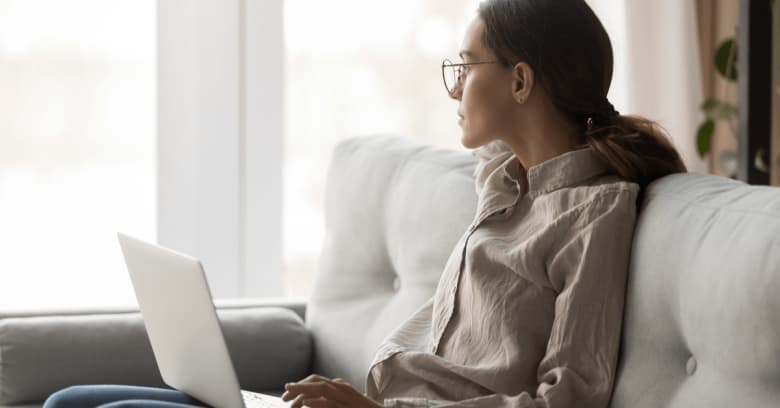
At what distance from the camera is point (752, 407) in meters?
1.08

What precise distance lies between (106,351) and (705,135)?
192 cm

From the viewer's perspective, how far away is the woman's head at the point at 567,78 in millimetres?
1406

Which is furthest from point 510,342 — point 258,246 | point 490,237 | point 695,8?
point 695,8

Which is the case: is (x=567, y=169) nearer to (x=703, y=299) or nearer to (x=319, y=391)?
(x=703, y=299)

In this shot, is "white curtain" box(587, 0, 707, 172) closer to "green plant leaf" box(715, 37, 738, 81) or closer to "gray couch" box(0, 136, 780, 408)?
"green plant leaf" box(715, 37, 738, 81)

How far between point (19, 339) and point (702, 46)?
97.6 inches

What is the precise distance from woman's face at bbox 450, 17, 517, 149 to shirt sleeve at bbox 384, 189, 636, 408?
0.76ft

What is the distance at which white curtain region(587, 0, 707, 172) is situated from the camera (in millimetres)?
3133

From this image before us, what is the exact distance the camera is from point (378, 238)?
198 cm

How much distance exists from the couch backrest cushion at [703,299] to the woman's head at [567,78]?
7cm

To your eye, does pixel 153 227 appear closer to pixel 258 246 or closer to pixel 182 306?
pixel 258 246

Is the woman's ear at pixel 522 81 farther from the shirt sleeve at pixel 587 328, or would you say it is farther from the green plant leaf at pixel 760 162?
the green plant leaf at pixel 760 162

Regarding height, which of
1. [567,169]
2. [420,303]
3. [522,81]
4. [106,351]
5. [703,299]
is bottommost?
[106,351]

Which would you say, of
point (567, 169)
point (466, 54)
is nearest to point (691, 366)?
point (567, 169)
